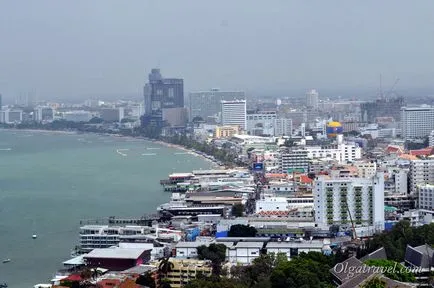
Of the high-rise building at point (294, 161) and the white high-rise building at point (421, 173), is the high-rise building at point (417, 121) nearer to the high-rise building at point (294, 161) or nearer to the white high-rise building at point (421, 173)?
the high-rise building at point (294, 161)

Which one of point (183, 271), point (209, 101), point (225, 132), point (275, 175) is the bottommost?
point (183, 271)

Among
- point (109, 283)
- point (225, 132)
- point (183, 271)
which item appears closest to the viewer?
point (109, 283)

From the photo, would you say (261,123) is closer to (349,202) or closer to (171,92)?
(171,92)

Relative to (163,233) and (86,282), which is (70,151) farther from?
(86,282)

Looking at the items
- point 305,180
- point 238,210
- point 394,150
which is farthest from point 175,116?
Result: point 238,210

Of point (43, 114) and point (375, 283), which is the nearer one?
point (375, 283)

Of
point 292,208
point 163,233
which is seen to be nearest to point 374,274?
point 163,233

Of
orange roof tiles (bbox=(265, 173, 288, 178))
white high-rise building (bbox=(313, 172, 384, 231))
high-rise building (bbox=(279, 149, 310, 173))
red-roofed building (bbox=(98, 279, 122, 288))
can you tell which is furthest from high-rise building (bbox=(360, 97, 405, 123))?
red-roofed building (bbox=(98, 279, 122, 288))
